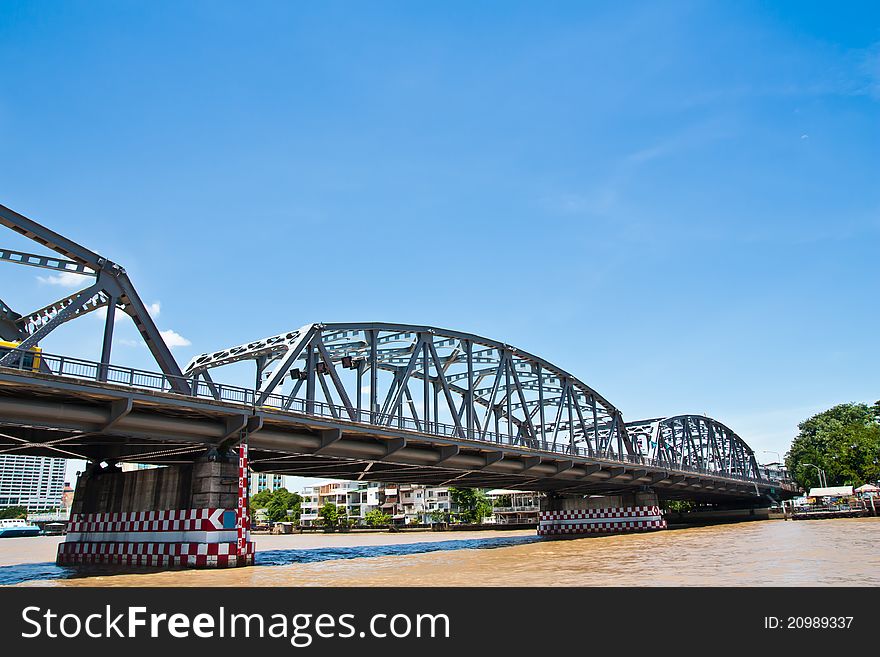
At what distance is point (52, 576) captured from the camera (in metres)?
25.8

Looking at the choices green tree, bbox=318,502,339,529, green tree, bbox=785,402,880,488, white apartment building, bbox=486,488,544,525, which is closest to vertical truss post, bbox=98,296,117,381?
white apartment building, bbox=486,488,544,525

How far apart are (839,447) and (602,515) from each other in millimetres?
67132

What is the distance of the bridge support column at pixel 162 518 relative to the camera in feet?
86.2

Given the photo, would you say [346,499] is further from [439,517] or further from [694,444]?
[694,444]

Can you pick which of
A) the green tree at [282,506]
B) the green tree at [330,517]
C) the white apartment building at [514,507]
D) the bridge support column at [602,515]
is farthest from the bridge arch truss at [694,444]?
the green tree at [282,506]

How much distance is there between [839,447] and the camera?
4306 inches

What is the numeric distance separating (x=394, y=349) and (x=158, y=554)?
75.7 ft

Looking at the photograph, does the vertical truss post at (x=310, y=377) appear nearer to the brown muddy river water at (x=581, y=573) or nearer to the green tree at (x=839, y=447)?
the brown muddy river water at (x=581, y=573)

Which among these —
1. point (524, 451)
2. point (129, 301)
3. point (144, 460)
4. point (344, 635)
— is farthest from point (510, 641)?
point (524, 451)

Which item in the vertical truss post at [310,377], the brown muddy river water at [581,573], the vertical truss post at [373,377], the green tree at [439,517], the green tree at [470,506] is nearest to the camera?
the brown muddy river water at [581,573]

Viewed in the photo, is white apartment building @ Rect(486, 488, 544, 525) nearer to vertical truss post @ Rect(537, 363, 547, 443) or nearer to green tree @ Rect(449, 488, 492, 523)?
green tree @ Rect(449, 488, 492, 523)

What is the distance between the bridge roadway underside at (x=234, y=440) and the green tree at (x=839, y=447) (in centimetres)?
7553

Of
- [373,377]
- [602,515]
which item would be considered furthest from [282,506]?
[373,377]

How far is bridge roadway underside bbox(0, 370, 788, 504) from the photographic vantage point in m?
23.0
